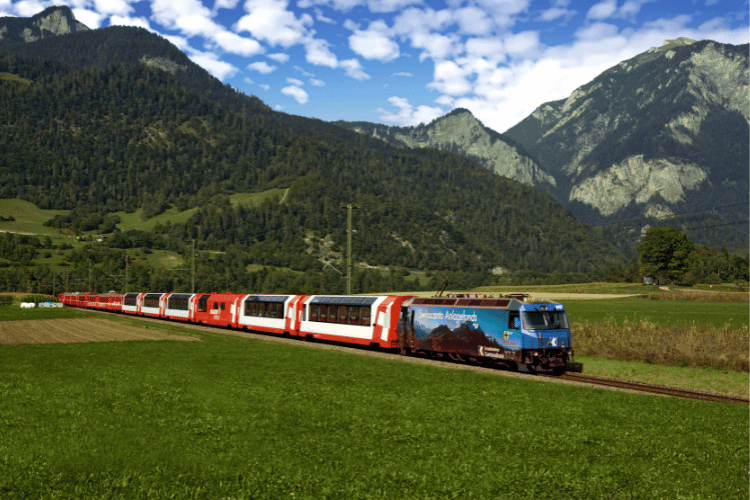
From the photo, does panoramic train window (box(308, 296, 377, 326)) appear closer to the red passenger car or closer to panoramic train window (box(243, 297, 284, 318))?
panoramic train window (box(243, 297, 284, 318))

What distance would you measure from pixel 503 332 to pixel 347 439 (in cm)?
1730

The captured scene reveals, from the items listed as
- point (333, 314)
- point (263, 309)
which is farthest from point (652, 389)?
point (263, 309)

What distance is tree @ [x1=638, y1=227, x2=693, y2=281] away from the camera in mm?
136000

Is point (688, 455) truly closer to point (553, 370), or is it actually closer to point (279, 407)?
point (279, 407)

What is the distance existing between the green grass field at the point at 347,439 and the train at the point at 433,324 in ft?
20.0

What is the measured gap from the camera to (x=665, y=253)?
137250 millimetres

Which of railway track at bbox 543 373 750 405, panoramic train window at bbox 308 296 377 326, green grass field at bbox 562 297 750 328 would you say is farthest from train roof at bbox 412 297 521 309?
green grass field at bbox 562 297 750 328

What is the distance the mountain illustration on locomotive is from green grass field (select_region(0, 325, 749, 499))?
571 centimetres

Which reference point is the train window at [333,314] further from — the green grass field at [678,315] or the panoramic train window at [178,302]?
the panoramic train window at [178,302]

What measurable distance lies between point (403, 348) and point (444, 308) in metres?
4.72

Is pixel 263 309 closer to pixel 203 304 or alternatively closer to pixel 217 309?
pixel 217 309

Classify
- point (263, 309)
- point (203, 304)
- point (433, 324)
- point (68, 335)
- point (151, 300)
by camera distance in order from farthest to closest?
point (151, 300)
point (203, 304)
point (263, 309)
point (68, 335)
point (433, 324)

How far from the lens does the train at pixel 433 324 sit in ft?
94.5

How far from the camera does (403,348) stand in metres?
36.8
